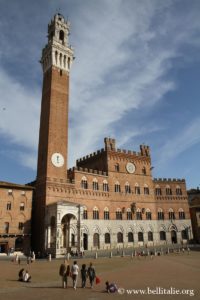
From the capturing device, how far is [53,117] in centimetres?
4366

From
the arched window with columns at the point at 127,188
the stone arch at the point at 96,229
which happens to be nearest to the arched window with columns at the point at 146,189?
the arched window with columns at the point at 127,188

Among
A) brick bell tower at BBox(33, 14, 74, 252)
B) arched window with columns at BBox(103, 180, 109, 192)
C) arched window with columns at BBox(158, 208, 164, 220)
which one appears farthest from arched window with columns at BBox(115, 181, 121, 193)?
brick bell tower at BBox(33, 14, 74, 252)

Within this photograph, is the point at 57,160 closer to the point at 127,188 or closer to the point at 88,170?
the point at 88,170

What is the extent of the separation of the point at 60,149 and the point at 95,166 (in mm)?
10843

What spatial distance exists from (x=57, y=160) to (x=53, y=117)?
709 centimetres

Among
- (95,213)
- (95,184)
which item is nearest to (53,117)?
(95,184)

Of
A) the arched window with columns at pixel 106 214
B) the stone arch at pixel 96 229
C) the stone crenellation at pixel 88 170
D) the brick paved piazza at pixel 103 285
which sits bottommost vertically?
the brick paved piazza at pixel 103 285

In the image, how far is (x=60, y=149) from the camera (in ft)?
141

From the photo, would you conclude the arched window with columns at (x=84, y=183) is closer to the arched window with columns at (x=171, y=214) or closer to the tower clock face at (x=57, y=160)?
the tower clock face at (x=57, y=160)

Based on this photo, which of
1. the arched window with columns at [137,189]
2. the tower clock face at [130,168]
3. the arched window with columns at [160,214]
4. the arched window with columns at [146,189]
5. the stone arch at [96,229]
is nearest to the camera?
the stone arch at [96,229]

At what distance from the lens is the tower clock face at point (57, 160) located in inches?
1629

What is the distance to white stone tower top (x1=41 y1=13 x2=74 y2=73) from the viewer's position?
47.3 meters

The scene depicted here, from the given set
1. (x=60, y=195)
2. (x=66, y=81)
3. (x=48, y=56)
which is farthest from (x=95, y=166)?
(x=48, y=56)

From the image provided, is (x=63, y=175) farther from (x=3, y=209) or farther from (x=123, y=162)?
(x=123, y=162)
